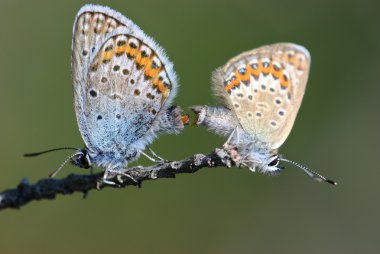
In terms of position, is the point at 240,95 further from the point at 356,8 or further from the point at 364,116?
the point at 356,8

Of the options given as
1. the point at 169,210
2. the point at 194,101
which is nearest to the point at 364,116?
the point at 194,101

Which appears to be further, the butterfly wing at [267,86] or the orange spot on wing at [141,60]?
the butterfly wing at [267,86]

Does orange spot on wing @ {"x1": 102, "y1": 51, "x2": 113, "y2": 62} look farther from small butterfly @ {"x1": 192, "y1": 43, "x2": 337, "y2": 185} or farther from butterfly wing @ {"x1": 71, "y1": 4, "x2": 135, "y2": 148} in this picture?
small butterfly @ {"x1": 192, "y1": 43, "x2": 337, "y2": 185}

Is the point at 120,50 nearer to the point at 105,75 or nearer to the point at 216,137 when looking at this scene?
the point at 105,75

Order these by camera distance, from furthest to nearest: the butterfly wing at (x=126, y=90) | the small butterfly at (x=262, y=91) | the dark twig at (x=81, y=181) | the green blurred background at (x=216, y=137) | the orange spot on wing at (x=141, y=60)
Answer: the green blurred background at (x=216, y=137) → the small butterfly at (x=262, y=91) → the orange spot on wing at (x=141, y=60) → the butterfly wing at (x=126, y=90) → the dark twig at (x=81, y=181)

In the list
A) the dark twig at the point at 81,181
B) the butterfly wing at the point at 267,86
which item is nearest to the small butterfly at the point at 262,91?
the butterfly wing at the point at 267,86

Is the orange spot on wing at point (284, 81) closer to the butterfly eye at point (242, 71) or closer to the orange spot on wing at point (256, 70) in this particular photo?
the orange spot on wing at point (256, 70)

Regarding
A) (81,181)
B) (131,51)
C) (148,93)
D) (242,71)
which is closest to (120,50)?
(131,51)
